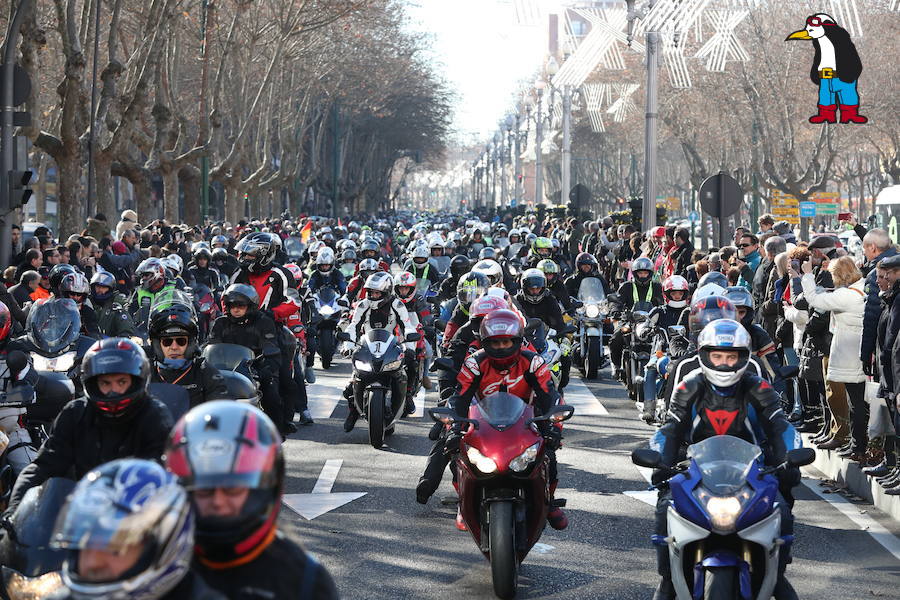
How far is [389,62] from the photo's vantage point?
59.0m

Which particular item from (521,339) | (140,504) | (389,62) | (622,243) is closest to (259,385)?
(521,339)

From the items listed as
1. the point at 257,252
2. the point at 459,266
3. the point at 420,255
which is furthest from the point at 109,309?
the point at 420,255

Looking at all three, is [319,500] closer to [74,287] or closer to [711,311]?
[74,287]

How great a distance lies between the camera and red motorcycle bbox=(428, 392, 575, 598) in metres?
7.39

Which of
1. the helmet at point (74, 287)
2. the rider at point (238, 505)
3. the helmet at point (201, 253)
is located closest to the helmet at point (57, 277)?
the helmet at point (74, 287)

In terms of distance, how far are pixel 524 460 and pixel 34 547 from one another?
2659 mm

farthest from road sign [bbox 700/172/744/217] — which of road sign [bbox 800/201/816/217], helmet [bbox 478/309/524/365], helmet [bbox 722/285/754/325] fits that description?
road sign [bbox 800/201/816/217]

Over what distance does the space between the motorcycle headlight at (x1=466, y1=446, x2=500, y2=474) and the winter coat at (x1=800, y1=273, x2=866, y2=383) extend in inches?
183

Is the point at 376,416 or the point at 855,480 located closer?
the point at 855,480

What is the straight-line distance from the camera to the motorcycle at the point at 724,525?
5910 millimetres

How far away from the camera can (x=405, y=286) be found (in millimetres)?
14977

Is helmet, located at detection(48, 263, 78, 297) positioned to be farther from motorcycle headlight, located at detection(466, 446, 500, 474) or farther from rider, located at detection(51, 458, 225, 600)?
rider, located at detection(51, 458, 225, 600)

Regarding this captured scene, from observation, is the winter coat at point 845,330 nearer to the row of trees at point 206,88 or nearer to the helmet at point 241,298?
the helmet at point 241,298

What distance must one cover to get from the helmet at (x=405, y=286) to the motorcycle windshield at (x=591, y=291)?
13.9ft
